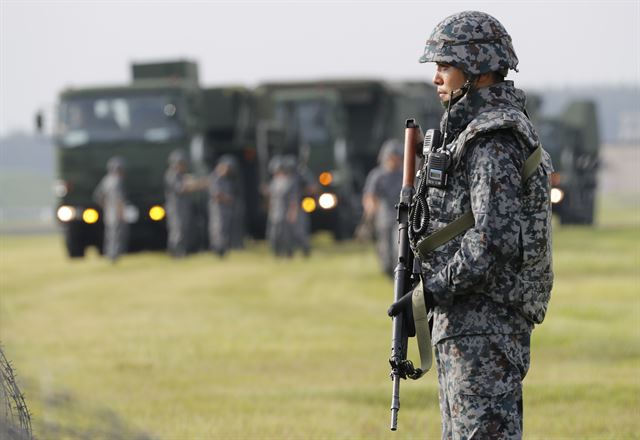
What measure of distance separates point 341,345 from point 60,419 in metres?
5.66

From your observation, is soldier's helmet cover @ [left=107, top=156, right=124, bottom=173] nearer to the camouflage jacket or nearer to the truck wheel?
the truck wheel

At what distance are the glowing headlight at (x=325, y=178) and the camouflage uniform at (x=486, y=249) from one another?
984 inches

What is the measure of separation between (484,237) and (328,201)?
2523 centimetres

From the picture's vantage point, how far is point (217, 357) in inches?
539

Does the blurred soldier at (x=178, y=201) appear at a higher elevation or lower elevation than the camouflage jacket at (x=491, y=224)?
lower

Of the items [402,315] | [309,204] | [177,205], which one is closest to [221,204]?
[177,205]

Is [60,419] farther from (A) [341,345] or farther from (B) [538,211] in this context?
(A) [341,345]

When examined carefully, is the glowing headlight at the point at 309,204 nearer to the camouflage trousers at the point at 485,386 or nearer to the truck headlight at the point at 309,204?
the truck headlight at the point at 309,204

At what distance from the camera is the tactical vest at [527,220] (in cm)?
550

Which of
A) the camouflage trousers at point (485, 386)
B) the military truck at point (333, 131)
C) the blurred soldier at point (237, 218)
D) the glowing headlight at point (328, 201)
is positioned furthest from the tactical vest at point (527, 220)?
the glowing headlight at point (328, 201)

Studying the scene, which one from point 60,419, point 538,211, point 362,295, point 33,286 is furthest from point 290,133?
point 538,211

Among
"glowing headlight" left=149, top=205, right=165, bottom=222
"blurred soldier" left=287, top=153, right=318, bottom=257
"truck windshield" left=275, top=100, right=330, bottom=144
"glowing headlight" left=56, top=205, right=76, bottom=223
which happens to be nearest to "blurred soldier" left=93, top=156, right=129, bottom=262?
"glowing headlight" left=56, top=205, right=76, bottom=223

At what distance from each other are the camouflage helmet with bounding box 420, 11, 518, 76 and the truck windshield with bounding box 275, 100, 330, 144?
25220 mm

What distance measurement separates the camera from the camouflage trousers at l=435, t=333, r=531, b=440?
554 centimetres
